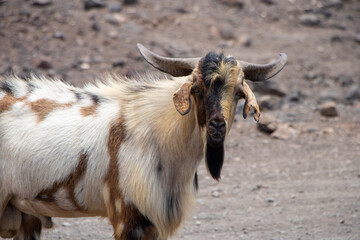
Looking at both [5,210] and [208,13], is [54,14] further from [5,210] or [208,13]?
[5,210]

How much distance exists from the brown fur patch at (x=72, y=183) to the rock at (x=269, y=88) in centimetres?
719

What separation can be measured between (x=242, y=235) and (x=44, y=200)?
2667 mm

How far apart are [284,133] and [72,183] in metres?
5.71

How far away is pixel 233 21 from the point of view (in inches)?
564

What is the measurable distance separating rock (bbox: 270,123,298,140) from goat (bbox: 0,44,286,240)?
4.86 meters

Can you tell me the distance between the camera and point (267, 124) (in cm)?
1023

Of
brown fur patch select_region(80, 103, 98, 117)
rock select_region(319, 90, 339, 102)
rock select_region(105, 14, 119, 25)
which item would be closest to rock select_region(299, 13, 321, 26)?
rock select_region(319, 90, 339, 102)

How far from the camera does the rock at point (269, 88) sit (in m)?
11.9

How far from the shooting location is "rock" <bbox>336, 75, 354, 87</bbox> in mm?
13070

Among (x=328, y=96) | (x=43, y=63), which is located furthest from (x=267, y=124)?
(x=43, y=63)

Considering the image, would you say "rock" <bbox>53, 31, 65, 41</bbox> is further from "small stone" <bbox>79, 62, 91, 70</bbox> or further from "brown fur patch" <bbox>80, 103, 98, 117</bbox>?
"brown fur patch" <bbox>80, 103, 98, 117</bbox>

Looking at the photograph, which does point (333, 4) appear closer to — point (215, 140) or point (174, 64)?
point (174, 64)

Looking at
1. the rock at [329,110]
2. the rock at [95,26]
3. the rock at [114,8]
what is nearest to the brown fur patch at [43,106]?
the rock at [329,110]

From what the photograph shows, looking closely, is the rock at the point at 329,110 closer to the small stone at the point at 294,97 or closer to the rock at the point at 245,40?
the small stone at the point at 294,97
